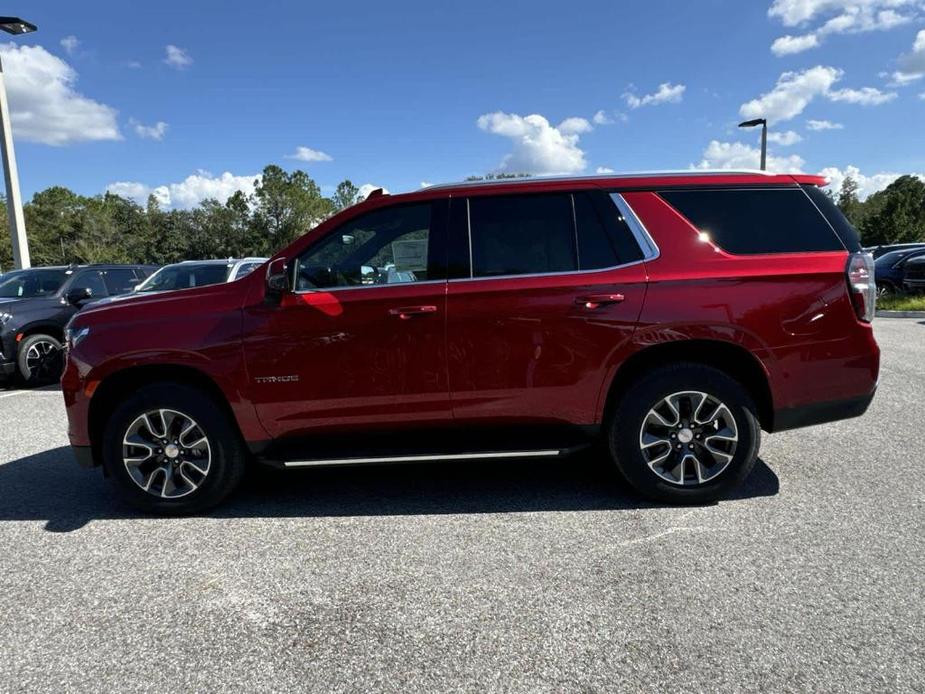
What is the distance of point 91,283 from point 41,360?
5.46ft

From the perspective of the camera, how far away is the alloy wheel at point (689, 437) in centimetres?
352

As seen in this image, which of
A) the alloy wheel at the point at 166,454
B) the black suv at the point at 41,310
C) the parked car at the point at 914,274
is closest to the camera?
the alloy wheel at the point at 166,454

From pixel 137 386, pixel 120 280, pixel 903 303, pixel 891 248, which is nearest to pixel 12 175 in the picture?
pixel 120 280

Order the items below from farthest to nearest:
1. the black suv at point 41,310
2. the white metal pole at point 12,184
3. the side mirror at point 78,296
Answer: the white metal pole at point 12,184, the side mirror at point 78,296, the black suv at point 41,310

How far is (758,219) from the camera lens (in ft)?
11.6

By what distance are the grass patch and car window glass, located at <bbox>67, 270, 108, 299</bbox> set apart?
17.0 meters

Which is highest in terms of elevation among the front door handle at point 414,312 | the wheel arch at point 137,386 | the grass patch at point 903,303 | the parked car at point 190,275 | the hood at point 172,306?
the parked car at point 190,275

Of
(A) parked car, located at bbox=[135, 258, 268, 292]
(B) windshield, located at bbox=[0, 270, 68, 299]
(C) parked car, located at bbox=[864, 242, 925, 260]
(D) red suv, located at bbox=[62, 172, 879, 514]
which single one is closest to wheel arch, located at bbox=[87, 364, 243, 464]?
(D) red suv, located at bbox=[62, 172, 879, 514]

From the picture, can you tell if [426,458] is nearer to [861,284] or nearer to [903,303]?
[861,284]

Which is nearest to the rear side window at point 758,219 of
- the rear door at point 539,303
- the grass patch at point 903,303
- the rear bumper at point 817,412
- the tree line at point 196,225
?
the rear door at point 539,303

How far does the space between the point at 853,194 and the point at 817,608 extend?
72883 millimetres

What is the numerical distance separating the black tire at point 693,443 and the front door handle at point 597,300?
0.52 metres

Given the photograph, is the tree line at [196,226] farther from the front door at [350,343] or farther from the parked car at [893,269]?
the front door at [350,343]

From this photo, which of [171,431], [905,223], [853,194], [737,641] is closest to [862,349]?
[737,641]
